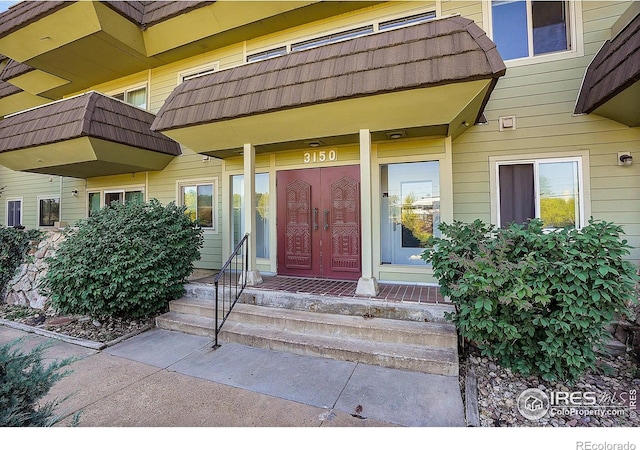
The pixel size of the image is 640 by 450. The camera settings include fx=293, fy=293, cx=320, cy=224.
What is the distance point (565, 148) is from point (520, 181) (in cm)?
75

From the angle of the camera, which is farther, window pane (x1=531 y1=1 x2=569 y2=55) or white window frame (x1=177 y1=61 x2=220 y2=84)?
white window frame (x1=177 y1=61 x2=220 y2=84)

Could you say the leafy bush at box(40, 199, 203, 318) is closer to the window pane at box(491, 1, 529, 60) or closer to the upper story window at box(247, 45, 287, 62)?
the upper story window at box(247, 45, 287, 62)

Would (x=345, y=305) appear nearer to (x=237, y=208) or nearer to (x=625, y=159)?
(x=237, y=208)

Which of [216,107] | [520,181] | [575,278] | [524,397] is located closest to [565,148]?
[520,181]

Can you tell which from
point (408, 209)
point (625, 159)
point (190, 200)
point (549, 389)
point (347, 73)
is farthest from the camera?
point (190, 200)

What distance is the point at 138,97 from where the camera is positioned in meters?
8.23

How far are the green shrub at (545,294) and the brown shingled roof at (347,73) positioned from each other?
2.02 m

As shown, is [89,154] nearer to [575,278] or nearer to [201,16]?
[201,16]

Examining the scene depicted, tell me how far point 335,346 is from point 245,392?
119cm

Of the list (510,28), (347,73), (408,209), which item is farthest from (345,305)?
Result: (510,28)

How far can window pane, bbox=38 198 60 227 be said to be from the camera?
9.73 metres

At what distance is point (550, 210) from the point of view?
4.66 m

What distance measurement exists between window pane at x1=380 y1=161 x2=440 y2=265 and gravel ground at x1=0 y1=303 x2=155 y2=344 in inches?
179

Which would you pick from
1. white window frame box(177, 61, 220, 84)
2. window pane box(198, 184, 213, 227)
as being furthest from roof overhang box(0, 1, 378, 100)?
window pane box(198, 184, 213, 227)
